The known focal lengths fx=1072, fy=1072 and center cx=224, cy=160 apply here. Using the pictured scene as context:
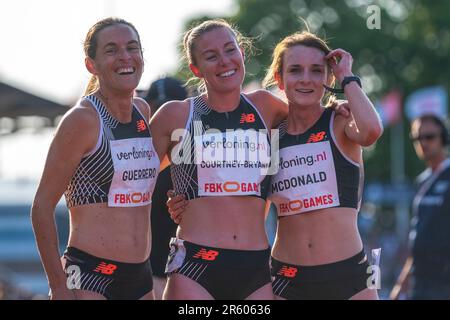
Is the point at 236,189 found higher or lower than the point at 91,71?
lower

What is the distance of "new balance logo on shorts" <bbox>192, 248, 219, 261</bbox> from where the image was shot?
19.9 feet

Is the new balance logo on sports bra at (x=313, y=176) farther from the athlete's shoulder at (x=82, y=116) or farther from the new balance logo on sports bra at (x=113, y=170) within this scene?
the athlete's shoulder at (x=82, y=116)

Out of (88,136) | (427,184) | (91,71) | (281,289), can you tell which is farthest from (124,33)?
(427,184)

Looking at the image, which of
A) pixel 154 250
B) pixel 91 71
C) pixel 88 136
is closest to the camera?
Result: pixel 88 136

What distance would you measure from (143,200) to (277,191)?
0.82m

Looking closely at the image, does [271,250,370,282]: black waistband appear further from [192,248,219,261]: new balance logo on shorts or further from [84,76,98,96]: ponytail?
[84,76,98,96]: ponytail

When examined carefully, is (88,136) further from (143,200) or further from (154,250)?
(154,250)

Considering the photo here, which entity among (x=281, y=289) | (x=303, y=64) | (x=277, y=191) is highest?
(x=303, y=64)

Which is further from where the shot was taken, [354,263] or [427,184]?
[427,184]

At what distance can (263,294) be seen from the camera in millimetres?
6121

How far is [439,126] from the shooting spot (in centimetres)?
945

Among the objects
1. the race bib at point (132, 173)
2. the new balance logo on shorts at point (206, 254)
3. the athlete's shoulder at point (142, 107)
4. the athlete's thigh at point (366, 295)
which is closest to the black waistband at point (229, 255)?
the new balance logo on shorts at point (206, 254)

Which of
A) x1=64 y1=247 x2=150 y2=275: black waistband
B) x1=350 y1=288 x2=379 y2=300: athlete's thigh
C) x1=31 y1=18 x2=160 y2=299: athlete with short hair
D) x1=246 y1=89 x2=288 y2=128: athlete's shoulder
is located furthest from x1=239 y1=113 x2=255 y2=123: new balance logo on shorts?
x1=350 y1=288 x2=379 y2=300: athlete's thigh

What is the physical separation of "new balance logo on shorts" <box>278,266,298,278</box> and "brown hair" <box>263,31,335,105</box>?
1.10 meters
